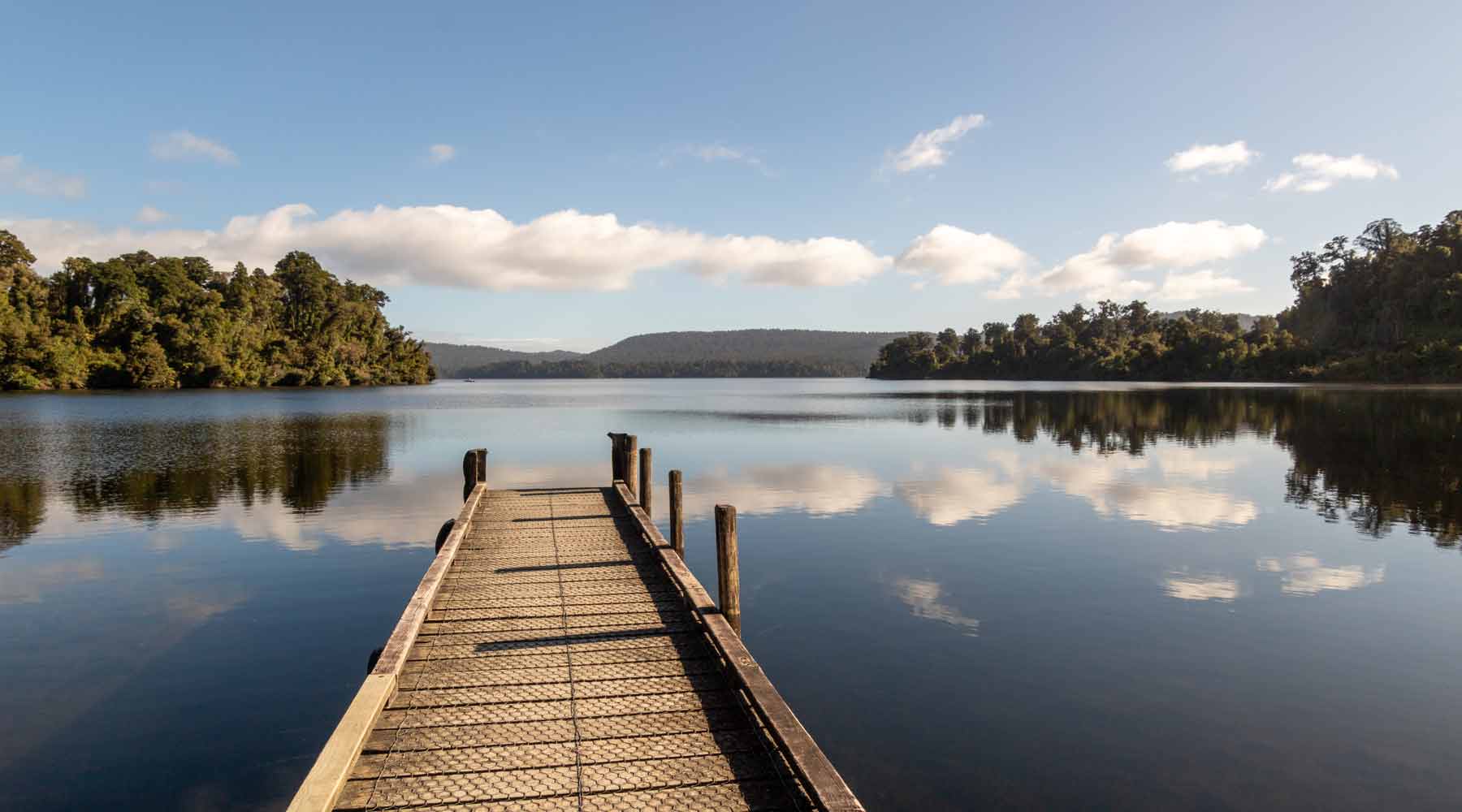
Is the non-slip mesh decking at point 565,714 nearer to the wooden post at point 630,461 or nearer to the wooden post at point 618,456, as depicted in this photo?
the wooden post at point 630,461

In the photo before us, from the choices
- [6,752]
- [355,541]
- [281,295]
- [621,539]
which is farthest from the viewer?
[281,295]

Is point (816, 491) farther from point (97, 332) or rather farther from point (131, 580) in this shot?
point (97, 332)

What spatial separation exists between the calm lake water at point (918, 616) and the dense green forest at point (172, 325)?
81.7 meters

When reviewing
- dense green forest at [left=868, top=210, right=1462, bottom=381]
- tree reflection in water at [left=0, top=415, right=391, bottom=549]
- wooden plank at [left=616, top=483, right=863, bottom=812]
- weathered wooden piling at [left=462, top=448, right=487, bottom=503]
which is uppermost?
dense green forest at [left=868, top=210, right=1462, bottom=381]

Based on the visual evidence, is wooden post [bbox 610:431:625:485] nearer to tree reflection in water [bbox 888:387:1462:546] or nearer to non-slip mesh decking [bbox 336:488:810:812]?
non-slip mesh decking [bbox 336:488:810:812]

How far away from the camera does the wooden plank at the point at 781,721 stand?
17.0 ft

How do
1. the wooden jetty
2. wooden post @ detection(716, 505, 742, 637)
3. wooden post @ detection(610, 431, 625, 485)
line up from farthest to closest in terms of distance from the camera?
wooden post @ detection(610, 431, 625, 485)
wooden post @ detection(716, 505, 742, 637)
the wooden jetty

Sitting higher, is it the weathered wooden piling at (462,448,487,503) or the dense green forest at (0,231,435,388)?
the dense green forest at (0,231,435,388)

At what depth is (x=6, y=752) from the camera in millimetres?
8039

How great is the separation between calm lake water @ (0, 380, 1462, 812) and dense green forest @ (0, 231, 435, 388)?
81.7 meters

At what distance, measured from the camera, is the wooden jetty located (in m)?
5.61

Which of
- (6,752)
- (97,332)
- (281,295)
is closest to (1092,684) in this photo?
(6,752)

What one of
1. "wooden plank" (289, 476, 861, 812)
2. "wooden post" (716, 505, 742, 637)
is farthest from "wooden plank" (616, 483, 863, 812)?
"wooden post" (716, 505, 742, 637)

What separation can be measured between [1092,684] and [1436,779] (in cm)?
320
